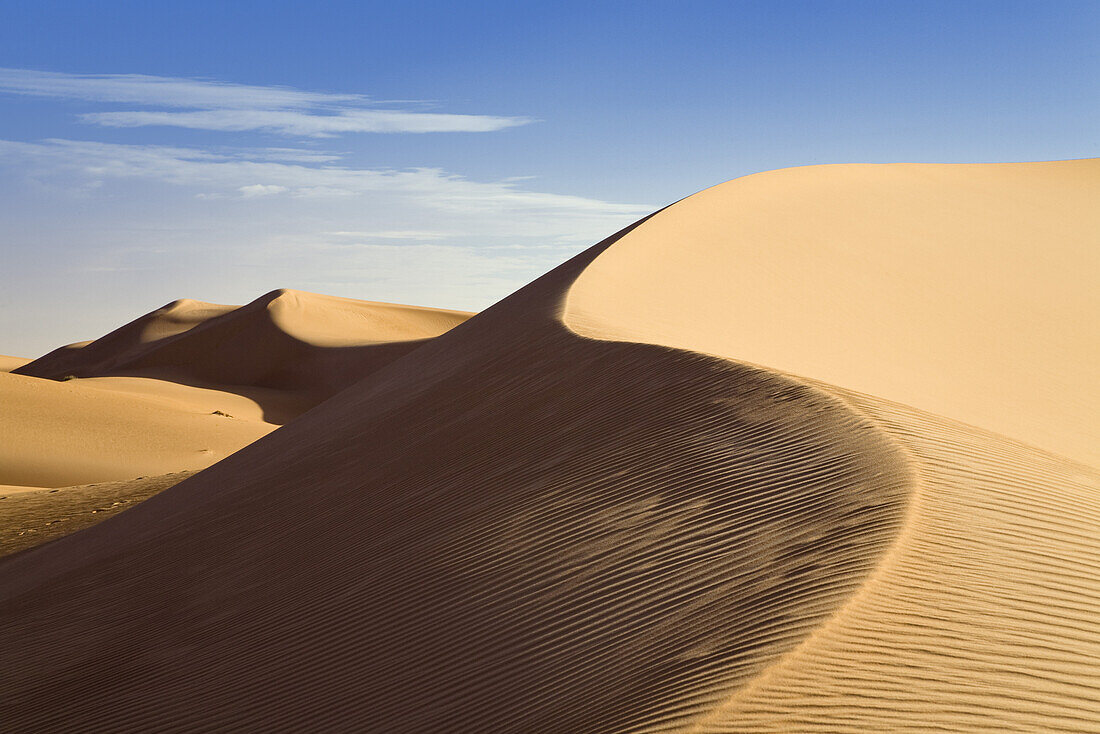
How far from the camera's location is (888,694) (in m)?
3.31


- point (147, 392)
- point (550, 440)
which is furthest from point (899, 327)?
point (147, 392)

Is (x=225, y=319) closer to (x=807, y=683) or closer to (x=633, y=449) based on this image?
(x=633, y=449)

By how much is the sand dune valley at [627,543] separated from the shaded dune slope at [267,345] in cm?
2225

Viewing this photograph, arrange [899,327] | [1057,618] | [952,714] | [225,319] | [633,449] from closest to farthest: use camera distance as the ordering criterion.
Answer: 1. [952,714]
2. [1057,618]
3. [633,449]
4. [899,327]
5. [225,319]

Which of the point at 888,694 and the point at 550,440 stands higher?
the point at 550,440

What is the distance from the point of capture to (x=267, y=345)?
43.1 meters

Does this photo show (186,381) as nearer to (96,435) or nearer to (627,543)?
(96,435)

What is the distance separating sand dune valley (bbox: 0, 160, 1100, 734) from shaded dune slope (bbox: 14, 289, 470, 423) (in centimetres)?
2225

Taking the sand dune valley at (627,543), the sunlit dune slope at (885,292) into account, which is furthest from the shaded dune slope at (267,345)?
the sand dune valley at (627,543)

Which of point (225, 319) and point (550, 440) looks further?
point (225, 319)

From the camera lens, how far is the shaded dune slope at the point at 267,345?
40000 mm

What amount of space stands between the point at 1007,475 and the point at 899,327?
30.7 ft

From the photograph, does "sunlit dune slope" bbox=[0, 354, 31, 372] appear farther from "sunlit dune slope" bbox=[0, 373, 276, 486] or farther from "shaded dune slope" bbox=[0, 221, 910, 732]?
"shaded dune slope" bbox=[0, 221, 910, 732]

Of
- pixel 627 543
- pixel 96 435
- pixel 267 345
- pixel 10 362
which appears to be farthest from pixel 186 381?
pixel 627 543
